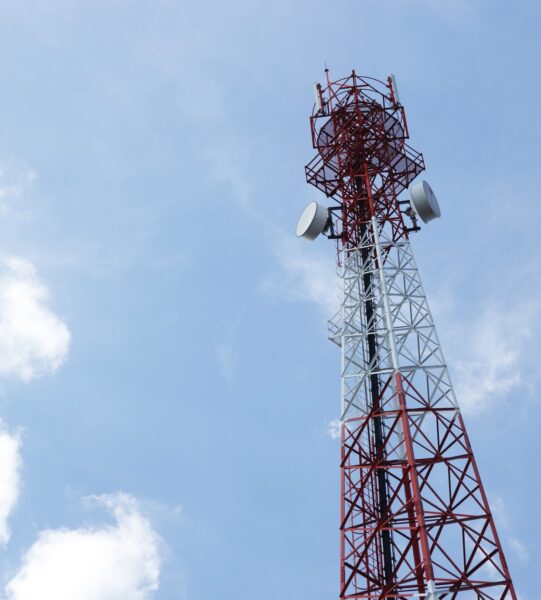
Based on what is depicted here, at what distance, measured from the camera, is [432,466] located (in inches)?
1097

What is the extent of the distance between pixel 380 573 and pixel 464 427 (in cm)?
700

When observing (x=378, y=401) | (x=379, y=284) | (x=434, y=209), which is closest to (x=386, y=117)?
(x=434, y=209)

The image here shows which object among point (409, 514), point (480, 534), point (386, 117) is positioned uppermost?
point (386, 117)

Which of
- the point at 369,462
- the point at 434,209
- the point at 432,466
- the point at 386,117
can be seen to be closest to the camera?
the point at 432,466

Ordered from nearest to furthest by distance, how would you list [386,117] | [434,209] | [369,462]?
[369,462]
[434,209]
[386,117]

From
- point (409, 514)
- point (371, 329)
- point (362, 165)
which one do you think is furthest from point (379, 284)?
point (409, 514)

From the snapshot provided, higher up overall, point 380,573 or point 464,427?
point 464,427

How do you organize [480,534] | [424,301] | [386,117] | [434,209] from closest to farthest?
1. [480,534]
2. [424,301]
3. [434,209]
4. [386,117]

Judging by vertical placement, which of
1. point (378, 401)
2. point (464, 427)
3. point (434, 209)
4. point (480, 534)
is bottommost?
point (480, 534)

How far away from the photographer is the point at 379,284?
33.8 m

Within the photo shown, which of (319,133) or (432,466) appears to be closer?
(432,466)

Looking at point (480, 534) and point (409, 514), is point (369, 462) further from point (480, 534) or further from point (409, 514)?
point (480, 534)

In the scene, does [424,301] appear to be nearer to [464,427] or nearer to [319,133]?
[464,427]

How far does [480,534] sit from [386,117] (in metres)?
23.5
